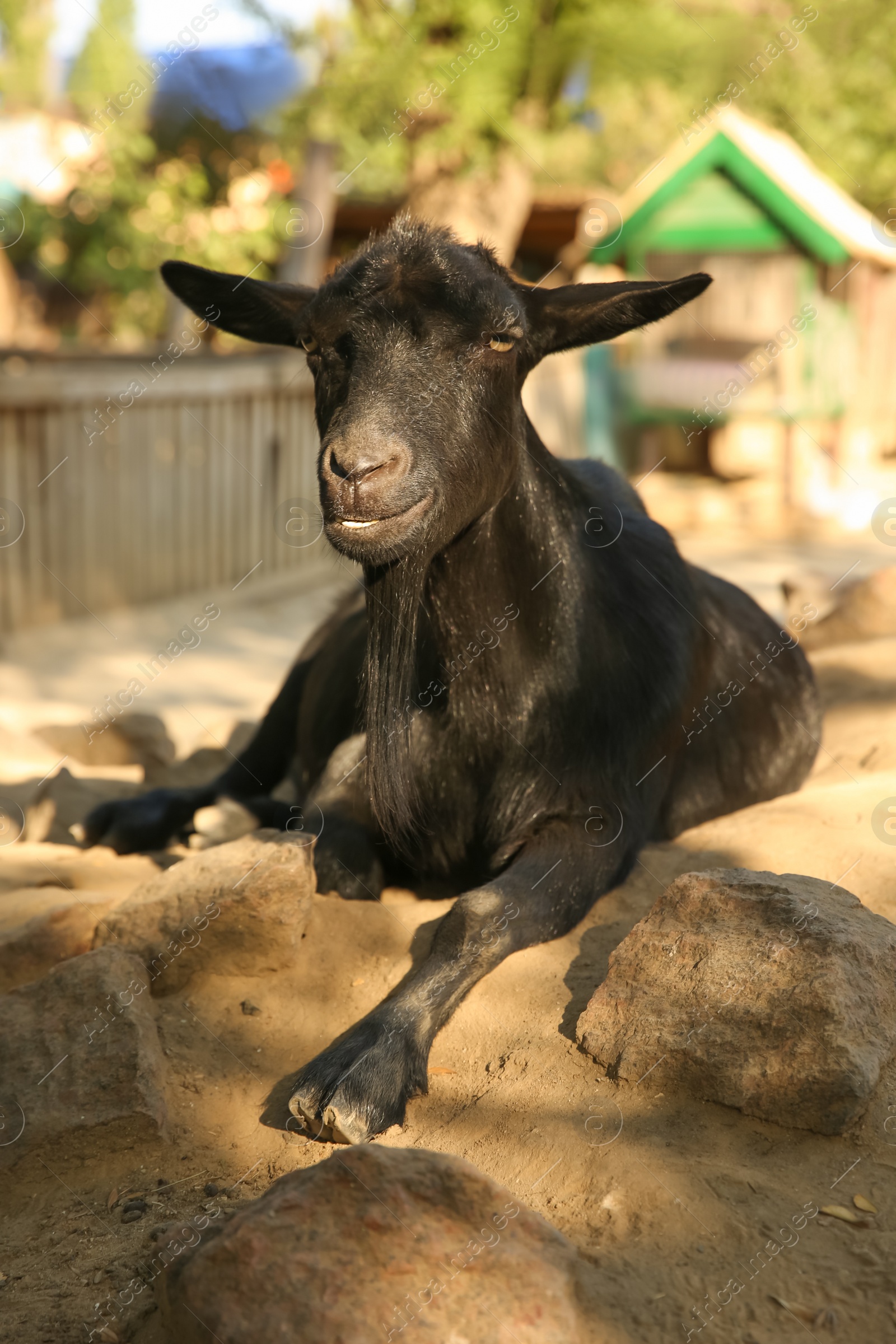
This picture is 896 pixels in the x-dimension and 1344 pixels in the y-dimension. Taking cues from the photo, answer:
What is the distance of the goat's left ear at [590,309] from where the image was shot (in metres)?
3.51

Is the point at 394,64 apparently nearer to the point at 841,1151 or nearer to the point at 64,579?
the point at 64,579

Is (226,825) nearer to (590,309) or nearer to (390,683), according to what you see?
(390,683)

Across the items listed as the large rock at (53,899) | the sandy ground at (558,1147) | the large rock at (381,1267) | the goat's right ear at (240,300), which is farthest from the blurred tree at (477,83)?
the large rock at (381,1267)

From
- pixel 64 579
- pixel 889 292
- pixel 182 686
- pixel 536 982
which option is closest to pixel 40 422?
pixel 64 579

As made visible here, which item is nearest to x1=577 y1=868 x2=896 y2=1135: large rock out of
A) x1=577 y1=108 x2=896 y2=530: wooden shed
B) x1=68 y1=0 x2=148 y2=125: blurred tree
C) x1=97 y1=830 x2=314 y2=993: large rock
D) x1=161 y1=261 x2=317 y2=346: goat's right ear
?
x1=97 y1=830 x2=314 y2=993: large rock

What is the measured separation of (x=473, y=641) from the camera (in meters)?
3.47

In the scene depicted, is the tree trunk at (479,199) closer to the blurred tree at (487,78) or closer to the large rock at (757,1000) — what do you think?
the blurred tree at (487,78)

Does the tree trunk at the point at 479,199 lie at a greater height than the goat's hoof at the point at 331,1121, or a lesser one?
greater

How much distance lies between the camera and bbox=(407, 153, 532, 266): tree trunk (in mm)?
12836

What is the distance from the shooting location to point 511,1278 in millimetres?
1971

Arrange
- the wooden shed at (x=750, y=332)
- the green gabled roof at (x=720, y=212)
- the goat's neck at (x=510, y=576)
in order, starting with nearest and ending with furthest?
the goat's neck at (x=510, y=576), the green gabled roof at (x=720, y=212), the wooden shed at (x=750, y=332)

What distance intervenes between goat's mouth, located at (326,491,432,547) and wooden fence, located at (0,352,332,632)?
3972 mm

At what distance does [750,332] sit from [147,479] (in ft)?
33.3

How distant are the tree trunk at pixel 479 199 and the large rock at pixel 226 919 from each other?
35.7 ft
